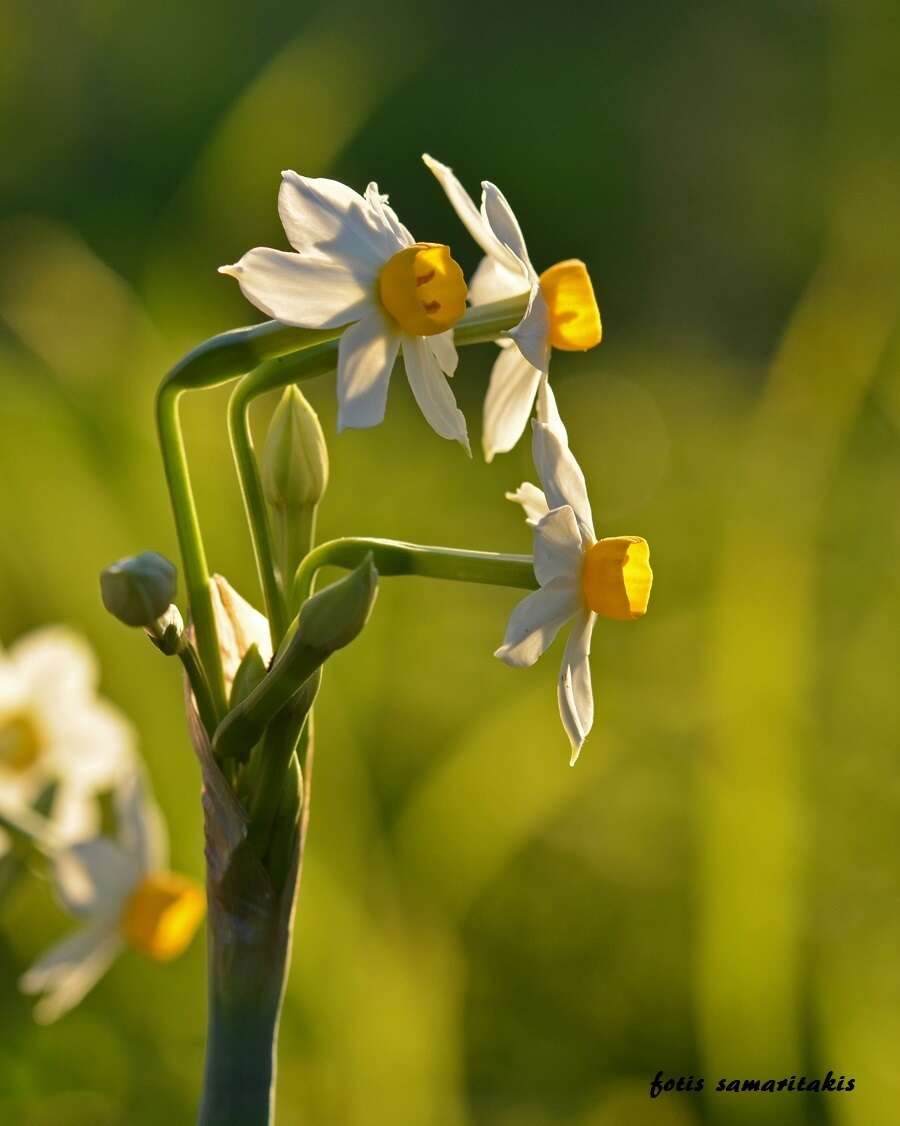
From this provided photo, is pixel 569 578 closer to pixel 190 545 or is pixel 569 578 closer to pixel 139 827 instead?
pixel 190 545

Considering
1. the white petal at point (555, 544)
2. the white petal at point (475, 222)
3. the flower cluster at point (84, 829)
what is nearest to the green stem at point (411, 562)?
the white petal at point (555, 544)

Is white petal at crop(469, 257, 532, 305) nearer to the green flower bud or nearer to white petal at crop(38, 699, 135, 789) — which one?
the green flower bud

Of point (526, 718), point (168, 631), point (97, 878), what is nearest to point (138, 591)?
point (168, 631)

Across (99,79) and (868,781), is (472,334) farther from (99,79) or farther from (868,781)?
(99,79)

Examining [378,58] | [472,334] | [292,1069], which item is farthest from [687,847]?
[378,58]

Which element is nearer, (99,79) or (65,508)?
(65,508)

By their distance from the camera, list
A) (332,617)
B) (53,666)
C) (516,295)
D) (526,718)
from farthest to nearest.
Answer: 1. (526,718)
2. (53,666)
3. (516,295)
4. (332,617)

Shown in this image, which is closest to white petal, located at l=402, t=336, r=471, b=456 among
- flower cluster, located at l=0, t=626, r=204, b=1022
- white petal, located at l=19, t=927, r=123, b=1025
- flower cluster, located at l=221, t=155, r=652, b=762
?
flower cluster, located at l=221, t=155, r=652, b=762
